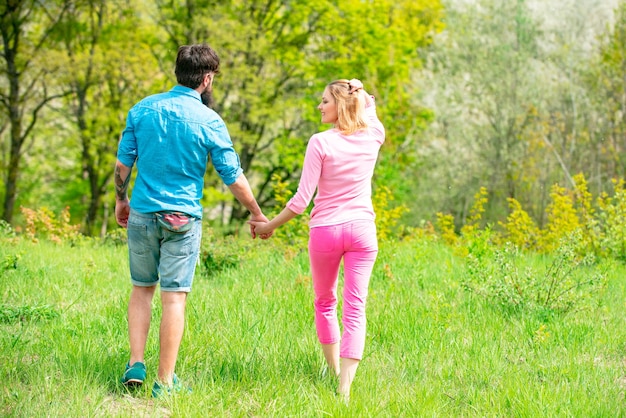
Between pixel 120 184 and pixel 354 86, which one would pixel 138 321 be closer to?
pixel 120 184

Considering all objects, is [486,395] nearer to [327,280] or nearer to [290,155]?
[327,280]

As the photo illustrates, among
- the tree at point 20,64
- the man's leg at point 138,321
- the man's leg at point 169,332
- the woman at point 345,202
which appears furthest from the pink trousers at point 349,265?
the tree at point 20,64

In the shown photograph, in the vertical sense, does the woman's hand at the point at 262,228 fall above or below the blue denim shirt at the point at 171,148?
below

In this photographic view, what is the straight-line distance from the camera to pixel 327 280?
4.32 metres

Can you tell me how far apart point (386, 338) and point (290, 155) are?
2031cm

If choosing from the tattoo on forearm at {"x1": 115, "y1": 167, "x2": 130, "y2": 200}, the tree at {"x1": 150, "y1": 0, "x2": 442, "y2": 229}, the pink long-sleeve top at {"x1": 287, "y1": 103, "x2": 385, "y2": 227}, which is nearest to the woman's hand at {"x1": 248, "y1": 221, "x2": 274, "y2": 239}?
the pink long-sleeve top at {"x1": 287, "y1": 103, "x2": 385, "y2": 227}

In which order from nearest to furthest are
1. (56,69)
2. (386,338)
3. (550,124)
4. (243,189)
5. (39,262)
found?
1. (243,189)
2. (386,338)
3. (39,262)
4. (550,124)
5. (56,69)

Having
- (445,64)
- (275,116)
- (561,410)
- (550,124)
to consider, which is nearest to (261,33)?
(275,116)

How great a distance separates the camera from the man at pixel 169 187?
13.2 feet

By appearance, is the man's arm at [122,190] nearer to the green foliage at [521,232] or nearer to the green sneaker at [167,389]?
the green sneaker at [167,389]

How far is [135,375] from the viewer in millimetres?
4047

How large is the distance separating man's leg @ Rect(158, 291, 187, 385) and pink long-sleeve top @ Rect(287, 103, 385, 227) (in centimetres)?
83

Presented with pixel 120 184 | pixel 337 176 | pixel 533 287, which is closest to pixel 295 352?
pixel 337 176

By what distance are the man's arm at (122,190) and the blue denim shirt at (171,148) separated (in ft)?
0.14
